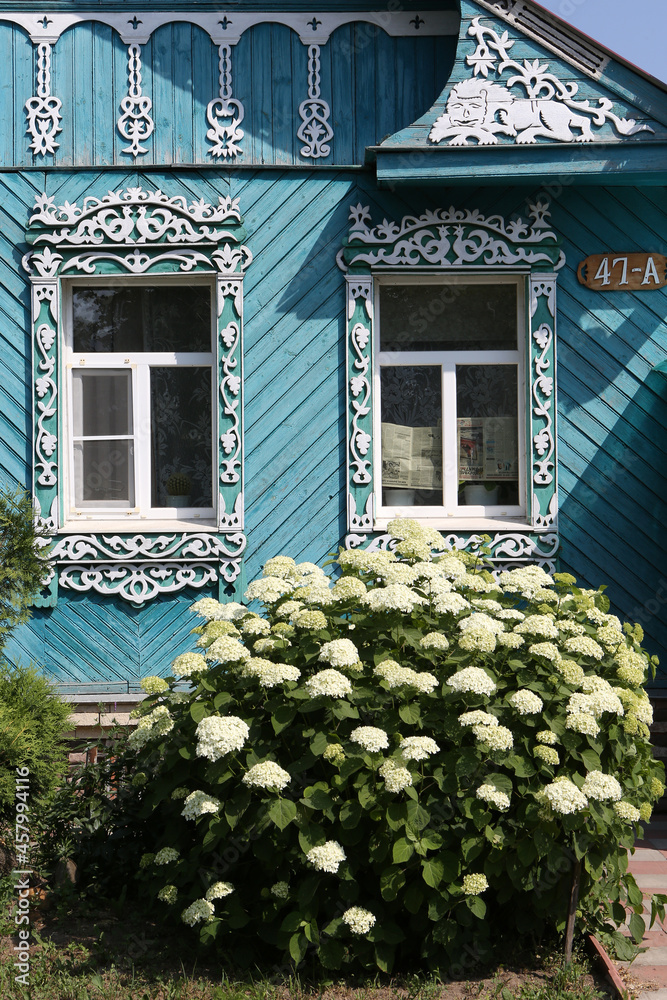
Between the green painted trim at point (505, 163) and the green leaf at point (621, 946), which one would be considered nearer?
the green leaf at point (621, 946)

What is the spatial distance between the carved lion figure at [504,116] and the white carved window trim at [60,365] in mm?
1541

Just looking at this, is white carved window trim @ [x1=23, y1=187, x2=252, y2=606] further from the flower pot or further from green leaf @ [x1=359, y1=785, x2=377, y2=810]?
green leaf @ [x1=359, y1=785, x2=377, y2=810]

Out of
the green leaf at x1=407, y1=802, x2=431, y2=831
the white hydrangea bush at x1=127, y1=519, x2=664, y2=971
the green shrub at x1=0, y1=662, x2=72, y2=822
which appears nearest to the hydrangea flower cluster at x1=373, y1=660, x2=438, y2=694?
the white hydrangea bush at x1=127, y1=519, x2=664, y2=971

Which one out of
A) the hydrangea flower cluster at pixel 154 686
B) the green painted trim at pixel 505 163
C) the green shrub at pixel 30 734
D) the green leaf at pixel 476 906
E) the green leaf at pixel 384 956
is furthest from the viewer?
the green painted trim at pixel 505 163

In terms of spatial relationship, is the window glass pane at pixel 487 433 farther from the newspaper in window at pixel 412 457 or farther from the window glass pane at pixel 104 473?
the window glass pane at pixel 104 473

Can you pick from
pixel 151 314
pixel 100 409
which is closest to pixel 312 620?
pixel 100 409

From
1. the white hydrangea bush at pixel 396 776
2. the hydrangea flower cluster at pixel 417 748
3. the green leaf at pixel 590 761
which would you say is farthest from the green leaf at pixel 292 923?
the green leaf at pixel 590 761

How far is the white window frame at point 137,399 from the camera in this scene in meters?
5.84

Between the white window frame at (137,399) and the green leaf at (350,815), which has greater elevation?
the white window frame at (137,399)

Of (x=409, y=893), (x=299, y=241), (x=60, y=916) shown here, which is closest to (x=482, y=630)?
(x=409, y=893)

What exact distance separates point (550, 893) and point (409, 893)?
54 centimetres

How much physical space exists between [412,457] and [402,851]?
3.44 meters

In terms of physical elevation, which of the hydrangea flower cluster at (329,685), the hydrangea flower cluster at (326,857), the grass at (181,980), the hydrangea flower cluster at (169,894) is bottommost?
the grass at (181,980)

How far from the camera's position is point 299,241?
575 cm
